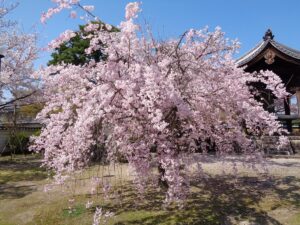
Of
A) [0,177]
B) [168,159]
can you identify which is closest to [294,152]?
[168,159]

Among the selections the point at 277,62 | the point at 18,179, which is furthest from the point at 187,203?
the point at 277,62

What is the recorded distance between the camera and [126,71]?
5695mm

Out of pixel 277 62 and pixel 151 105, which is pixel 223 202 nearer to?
pixel 151 105

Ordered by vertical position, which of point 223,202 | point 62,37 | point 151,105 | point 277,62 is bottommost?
point 223,202

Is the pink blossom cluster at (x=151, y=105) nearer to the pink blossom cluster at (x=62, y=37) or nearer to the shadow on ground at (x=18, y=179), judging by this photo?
the pink blossom cluster at (x=62, y=37)

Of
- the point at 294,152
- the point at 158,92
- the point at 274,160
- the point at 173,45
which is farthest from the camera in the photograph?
the point at 294,152

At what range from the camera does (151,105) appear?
202 inches

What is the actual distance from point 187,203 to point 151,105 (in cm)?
292

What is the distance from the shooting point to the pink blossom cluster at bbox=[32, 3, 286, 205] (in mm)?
5375

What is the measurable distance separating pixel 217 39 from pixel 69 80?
2938 mm

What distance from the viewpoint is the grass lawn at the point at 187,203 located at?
6242 millimetres

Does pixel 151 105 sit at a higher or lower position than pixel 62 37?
lower

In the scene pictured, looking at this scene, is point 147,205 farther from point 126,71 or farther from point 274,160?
point 274,160

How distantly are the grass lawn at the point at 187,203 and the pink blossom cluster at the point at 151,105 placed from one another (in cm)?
86
